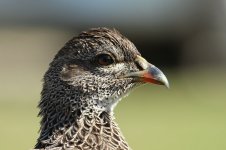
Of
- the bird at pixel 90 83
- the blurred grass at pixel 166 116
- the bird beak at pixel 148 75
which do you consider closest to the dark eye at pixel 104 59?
the bird at pixel 90 83

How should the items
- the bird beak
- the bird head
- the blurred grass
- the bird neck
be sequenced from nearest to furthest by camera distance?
the bird neck, the bird head, the bird beak, the blurred grass

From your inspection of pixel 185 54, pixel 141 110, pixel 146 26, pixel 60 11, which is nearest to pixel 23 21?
pixel 60 11

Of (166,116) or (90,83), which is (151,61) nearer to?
(166,116)

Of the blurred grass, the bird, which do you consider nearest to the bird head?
the bird

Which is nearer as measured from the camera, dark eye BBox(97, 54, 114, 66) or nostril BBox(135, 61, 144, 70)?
dark eye BBox(97, 54, 114, 66)

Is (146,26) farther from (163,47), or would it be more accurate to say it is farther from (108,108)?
(108,108)

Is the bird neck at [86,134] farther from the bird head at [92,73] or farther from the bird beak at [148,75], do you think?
the bird beak at [148,75]

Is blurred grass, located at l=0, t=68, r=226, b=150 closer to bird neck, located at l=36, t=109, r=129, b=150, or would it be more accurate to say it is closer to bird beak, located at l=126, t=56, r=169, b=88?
bird beak, located at l=126, t=56, r=169, b=88

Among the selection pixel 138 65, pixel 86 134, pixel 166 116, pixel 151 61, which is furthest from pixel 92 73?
pixel 151 61
